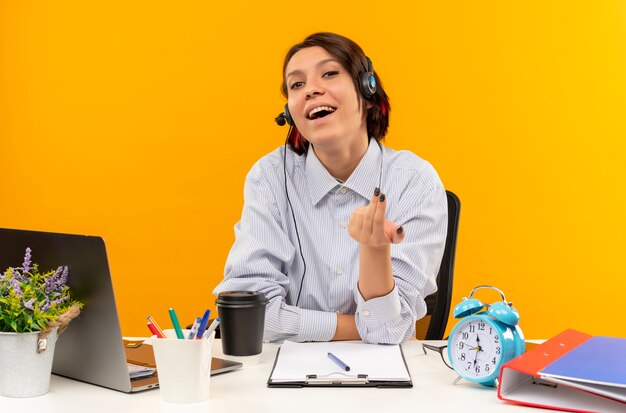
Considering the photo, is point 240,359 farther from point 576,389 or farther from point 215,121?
point 215,121

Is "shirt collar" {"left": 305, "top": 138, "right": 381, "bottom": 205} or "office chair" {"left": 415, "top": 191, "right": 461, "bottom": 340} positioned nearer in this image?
"shirt collar" {"left": 305, "top": 138, "right": 381, "bottom": 205}

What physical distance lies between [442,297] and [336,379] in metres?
0.97

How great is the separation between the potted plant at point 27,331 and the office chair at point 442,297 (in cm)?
120

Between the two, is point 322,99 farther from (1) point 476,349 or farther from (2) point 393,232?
(1) point 476,349

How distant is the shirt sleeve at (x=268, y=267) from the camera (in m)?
1.76

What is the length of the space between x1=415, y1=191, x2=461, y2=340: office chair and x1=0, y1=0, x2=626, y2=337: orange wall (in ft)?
4.00

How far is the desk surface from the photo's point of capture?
116 cm

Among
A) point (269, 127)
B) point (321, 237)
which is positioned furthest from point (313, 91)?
point (269, 127)

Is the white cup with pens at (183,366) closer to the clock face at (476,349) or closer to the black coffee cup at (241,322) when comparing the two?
Answer: the black coffee cup at (241,322)

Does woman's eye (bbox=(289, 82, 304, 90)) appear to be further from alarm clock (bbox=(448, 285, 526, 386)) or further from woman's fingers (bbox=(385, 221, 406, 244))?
alarm clock (bbox=(448, 285, 526, 386))

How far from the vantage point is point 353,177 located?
204 centimetres

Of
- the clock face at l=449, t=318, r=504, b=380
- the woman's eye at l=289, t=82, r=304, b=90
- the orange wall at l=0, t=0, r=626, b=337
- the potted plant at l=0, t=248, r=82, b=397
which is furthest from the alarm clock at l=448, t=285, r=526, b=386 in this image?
the orange wall at l=0, t=0, r=626, b=337

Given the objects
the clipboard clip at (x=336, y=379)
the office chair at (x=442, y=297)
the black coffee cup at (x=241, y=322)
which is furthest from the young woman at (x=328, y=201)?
the clipboard clip at (x=336, y=379)

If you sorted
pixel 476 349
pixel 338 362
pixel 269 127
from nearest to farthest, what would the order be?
pixel 476 349 < pixel 338 362 < pixel 269 127
